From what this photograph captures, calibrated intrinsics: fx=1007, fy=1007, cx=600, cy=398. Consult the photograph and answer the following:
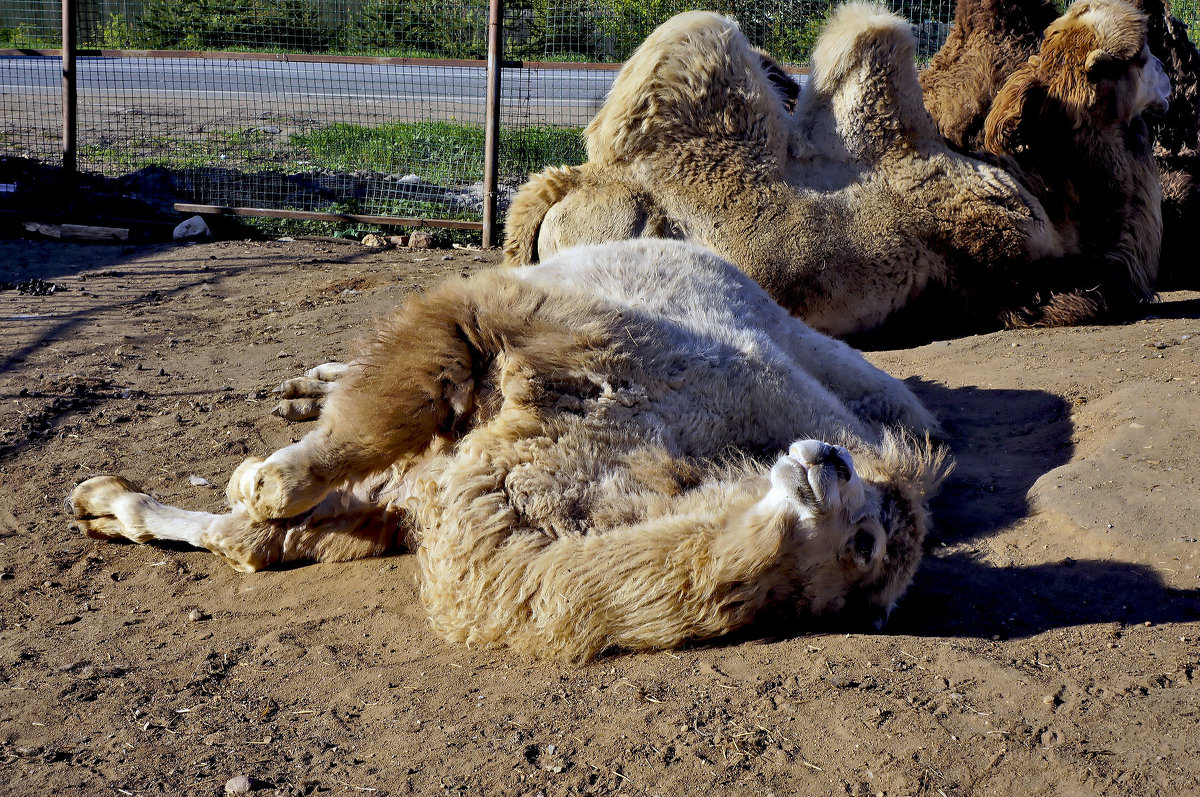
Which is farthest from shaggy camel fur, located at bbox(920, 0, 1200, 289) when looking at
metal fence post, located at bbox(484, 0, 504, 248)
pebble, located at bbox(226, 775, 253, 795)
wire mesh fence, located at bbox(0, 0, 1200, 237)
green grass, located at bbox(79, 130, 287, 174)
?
green grass, located at bbox(79, 130, 287, 174)

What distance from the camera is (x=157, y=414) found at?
16.1ft

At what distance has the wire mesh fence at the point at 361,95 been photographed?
10023 millimetres

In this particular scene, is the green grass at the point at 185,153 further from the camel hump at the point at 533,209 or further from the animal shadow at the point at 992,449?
the animal shadow at the point at 992,449

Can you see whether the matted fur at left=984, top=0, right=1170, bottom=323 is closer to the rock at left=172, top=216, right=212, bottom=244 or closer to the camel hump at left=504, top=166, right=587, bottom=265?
the camel hump at left=504, top=166, right=587, bottom=265

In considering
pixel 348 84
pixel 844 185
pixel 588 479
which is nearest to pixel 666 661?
Result: pixel 588 479

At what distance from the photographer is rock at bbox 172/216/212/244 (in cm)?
912

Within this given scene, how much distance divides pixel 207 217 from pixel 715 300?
24.0ft

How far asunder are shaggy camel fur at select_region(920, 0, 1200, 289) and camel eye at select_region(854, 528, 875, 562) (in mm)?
4753

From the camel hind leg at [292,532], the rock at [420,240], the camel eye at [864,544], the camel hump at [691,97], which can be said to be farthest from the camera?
the rock at [420,240]

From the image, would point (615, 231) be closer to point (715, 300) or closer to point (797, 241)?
point (797, 241)

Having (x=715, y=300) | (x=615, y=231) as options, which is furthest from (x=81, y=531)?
(x=615, y=231)

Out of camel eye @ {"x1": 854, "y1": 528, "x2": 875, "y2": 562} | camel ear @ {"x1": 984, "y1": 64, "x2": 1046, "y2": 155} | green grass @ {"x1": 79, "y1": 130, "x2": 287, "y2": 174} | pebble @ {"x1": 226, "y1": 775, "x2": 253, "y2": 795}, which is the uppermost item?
camel ear @ {"x1": 984, "y1": 64, "x2": 1046, "y2": 155}

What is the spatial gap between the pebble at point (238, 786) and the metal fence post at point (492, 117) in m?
7.34

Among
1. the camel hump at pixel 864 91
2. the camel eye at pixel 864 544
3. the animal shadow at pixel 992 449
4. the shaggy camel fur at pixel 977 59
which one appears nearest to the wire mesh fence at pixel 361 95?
the shaggy camel fur at pixel 977 59
